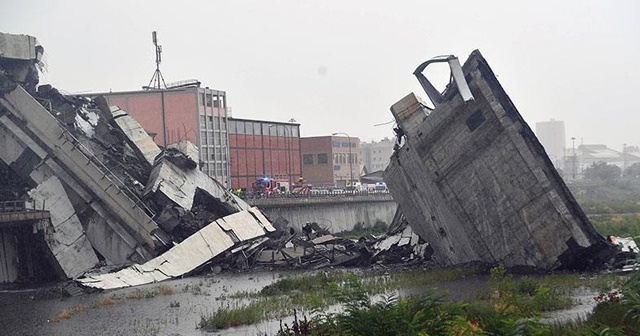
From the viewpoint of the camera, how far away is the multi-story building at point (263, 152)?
67625 millimetres

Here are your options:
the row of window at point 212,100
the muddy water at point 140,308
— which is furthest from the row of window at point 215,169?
the muddy water at point 140,308

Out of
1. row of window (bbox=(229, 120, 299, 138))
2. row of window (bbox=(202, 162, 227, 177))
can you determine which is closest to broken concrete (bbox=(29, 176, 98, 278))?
row of window (bbox=(202, 162, 227, 177))

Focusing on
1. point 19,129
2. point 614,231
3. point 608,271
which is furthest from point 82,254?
point 614,231

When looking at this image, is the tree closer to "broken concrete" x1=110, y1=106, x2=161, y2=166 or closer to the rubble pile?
"broken concrete" x1=110, y1=106, x2=161, y2=166

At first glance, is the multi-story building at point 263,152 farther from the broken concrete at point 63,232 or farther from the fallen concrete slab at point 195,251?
the broken concrete at point 63,232

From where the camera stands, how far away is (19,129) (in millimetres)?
35344

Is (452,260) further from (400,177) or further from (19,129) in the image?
(19,129)

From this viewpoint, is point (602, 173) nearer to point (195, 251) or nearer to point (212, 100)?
point (212, 100)

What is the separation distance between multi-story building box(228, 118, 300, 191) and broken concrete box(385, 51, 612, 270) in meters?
34.5

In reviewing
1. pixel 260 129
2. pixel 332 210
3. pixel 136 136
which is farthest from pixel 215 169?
pixel 136 136

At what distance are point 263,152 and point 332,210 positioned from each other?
1408 centimetres

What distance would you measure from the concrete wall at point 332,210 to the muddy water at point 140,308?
1778 centimetres

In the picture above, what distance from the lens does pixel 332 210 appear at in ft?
198

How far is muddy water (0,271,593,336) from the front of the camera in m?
20.6
